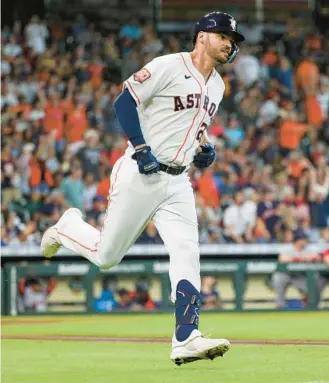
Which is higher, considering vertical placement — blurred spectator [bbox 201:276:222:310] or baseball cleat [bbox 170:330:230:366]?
baseball cleat [bbox 170:330:230:366]

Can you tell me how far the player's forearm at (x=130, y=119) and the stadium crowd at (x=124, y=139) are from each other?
9301 mm

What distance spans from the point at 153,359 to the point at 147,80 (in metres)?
2.21

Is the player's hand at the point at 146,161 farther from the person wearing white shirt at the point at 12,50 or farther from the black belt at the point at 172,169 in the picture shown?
the person wearing white shirt at the point at 12,50

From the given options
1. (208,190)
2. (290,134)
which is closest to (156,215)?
(208,190)

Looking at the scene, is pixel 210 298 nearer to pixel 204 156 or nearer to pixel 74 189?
pixel 74 189

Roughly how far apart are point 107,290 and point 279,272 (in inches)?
99.0

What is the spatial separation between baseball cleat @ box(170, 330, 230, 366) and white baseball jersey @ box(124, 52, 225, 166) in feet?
4.21

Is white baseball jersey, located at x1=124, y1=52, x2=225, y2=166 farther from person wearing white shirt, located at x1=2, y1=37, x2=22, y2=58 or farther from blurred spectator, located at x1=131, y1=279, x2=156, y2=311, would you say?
person wearing white shirt, located at x1=2, y1=37, x2=22, y2=58

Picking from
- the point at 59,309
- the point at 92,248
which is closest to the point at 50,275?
the point at 59,309

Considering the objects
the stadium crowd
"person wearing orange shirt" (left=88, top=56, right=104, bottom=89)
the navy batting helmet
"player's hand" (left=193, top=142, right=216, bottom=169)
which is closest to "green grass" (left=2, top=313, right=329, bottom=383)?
"player's hand" (left=193, top=142, right=216, bottom=169)

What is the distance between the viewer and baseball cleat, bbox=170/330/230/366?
758 cm

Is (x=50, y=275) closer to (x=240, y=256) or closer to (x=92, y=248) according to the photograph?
(x=240, y=256)

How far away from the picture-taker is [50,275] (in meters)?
16.6

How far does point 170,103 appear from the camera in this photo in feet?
26.8
